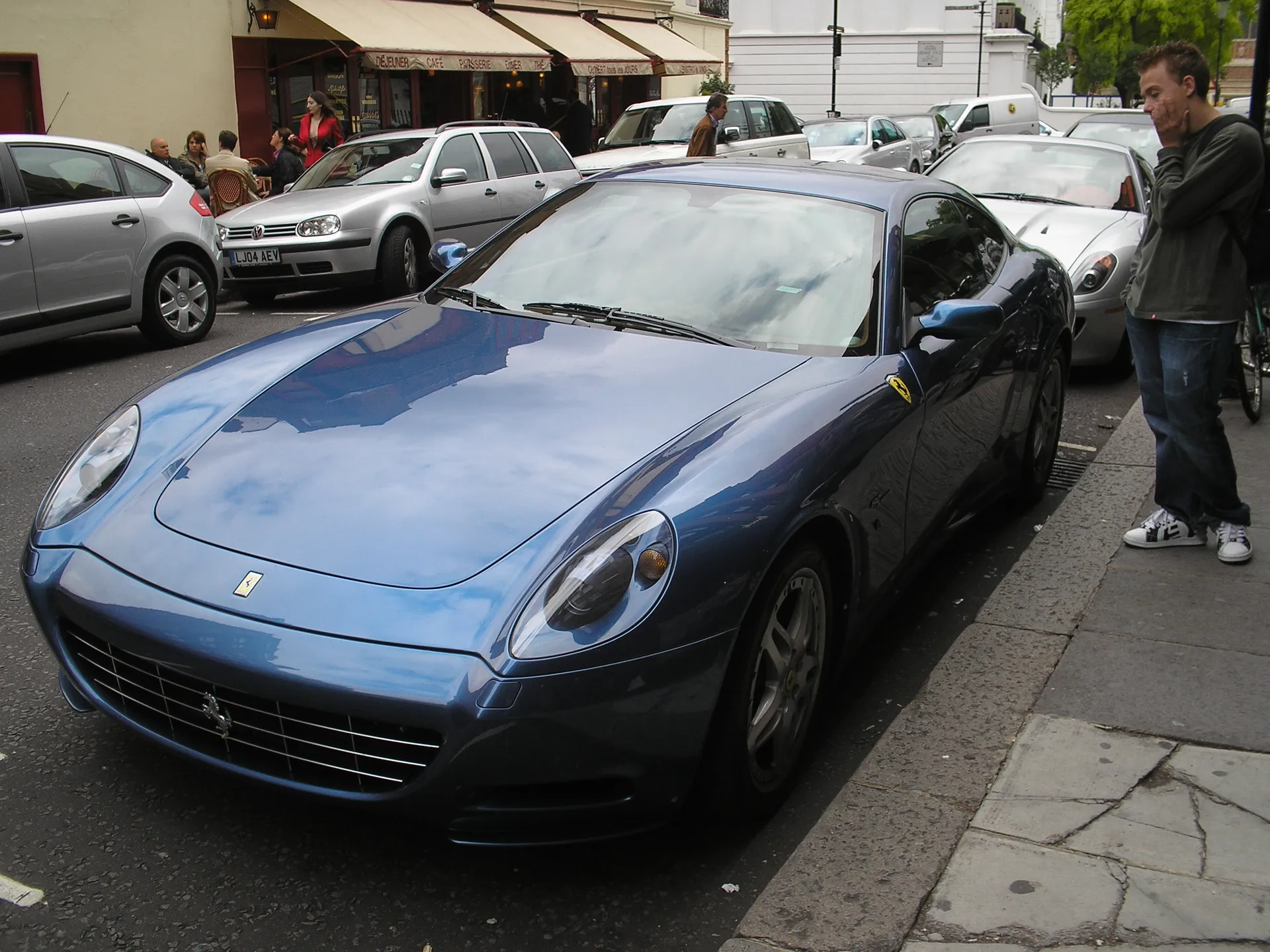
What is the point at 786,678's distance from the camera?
10.2 feet

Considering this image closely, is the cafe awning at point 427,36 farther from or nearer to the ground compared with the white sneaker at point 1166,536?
farther from the ground

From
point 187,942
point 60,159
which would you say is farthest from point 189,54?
point 187,942

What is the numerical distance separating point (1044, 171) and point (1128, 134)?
5862mm

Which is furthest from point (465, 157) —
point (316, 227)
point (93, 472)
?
point (93, 472)

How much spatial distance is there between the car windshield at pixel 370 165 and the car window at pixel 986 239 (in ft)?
27.0

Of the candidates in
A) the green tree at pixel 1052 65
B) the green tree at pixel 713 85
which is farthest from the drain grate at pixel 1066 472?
the green tree at pixel 1052 65

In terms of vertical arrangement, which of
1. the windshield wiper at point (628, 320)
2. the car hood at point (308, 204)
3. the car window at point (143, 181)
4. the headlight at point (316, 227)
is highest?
the car window at point (143, 181)

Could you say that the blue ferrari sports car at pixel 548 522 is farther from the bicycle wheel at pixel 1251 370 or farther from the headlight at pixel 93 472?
the bicycle wheel at pixel 1251 370

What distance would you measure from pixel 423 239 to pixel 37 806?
395 inches

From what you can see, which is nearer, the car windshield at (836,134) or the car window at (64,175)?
the car window at (64,175)

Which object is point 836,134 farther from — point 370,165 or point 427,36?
point 370,165

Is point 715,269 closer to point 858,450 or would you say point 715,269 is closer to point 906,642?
point 858,450

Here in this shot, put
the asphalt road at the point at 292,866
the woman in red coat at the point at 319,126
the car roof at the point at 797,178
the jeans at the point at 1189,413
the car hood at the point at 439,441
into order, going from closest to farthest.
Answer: the asphalt road at the point at 292,866 < the car hood at the point at 439,441 < the car roof at the point at 797,178 < the jeans at the point at 1189,413 < the woman in red coat at the point at 319,126

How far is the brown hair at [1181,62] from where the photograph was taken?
4492 millimetres
